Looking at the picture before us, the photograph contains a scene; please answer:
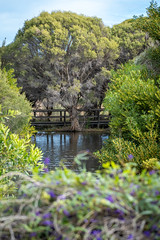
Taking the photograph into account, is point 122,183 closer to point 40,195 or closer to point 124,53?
point 40,195

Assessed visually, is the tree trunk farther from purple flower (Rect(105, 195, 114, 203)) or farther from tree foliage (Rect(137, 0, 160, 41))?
purple flower (Rect(105, 195, 114, 203))

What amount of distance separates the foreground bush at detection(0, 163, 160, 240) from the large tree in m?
22.8

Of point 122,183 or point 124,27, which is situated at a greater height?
point 124,27

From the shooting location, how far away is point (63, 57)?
80.7ft

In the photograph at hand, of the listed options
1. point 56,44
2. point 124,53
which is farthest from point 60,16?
point 124,53

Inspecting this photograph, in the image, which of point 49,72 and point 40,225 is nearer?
point 40,225

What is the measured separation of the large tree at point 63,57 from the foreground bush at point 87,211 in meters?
22.8

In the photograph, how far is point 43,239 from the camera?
1266 millimetres

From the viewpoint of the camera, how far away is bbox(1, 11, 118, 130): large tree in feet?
78.2

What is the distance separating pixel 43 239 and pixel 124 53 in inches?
1085

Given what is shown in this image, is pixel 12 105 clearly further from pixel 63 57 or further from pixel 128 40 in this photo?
pixel 128 40

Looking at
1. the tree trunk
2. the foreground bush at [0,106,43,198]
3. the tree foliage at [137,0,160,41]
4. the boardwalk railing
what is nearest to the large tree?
the tree trunk

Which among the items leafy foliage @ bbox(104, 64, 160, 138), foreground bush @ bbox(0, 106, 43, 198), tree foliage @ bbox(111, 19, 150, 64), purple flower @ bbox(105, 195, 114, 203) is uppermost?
tree foliage @ bbox(111, 19, 150, 64)

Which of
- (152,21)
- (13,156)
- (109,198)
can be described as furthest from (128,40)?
(109,198)
